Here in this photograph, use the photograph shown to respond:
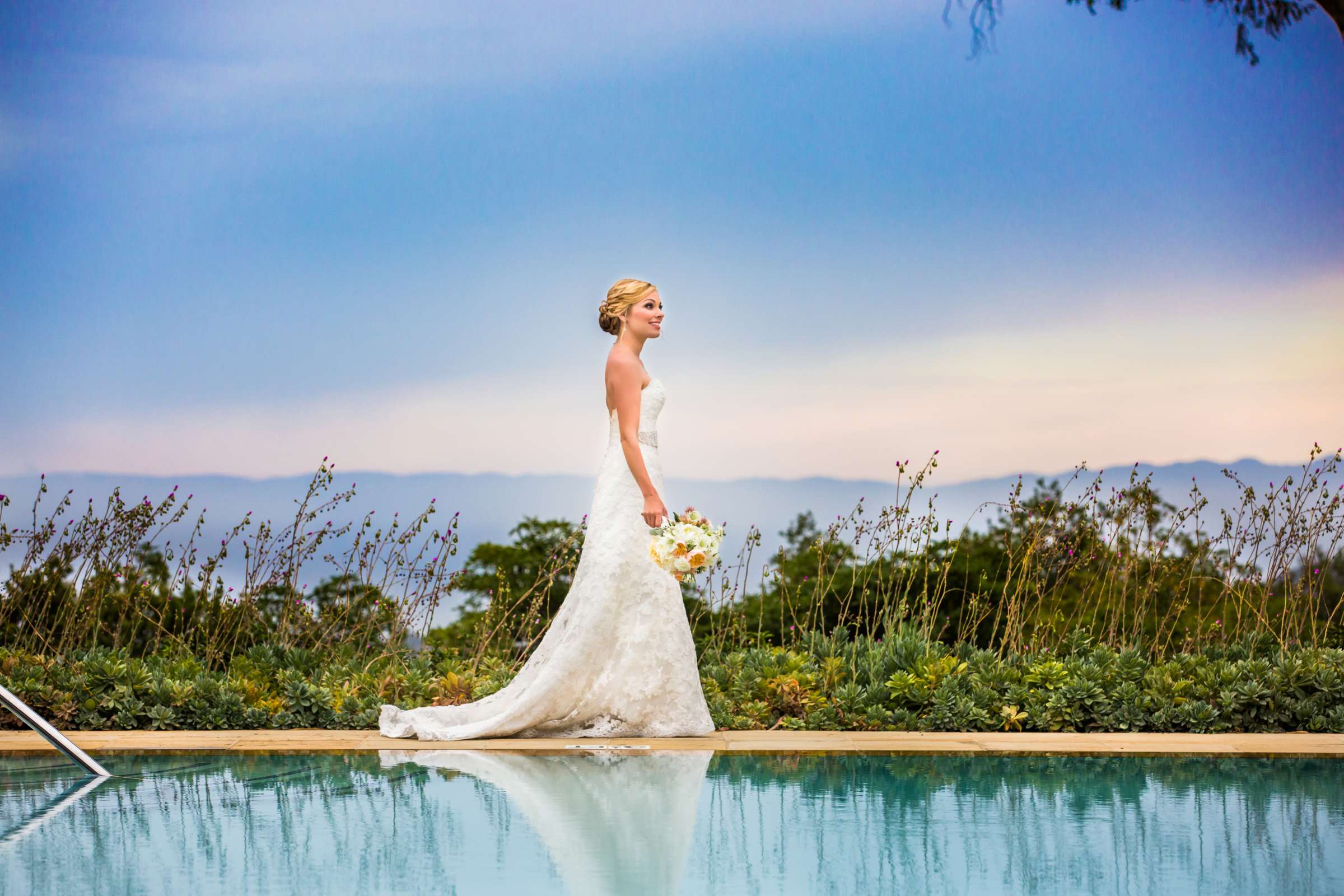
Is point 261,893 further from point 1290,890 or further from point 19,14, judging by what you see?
point 19,14

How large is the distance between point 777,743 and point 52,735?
7.57ft

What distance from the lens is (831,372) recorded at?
11930 millimetres

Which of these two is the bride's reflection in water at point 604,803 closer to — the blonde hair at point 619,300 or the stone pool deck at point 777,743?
the stone pool deck at point 777,743

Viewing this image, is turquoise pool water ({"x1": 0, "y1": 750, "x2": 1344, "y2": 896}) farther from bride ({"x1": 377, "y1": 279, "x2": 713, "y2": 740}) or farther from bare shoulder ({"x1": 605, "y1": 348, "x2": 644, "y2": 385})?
bare shoulder ({"x1": 605, "y1": 348, "x2": 644, "y2": 385})

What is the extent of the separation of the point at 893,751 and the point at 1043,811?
Answer: 41.6 inches

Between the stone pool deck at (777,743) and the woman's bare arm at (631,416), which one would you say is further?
the woman's bare arm at (631,416)

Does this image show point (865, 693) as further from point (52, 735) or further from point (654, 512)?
point (52, 735)

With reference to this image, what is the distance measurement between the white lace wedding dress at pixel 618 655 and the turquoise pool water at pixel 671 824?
36cm

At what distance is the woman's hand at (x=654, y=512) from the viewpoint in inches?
182

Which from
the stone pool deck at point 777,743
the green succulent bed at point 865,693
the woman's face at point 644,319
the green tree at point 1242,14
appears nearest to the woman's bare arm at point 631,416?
the woman's face at point 644,319

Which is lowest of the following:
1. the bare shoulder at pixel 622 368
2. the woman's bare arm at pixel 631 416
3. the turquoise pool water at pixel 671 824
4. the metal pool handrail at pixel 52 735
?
the turquoise pool water at pixel 671 824

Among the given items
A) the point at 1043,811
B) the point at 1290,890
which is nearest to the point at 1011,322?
the point at 1043,811

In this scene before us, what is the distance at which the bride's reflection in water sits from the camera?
8.98 ft

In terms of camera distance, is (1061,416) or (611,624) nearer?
(611,624)
